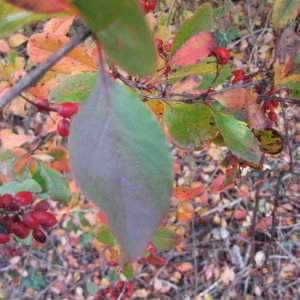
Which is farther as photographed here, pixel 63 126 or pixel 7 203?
pixel 7 203

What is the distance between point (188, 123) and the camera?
2.43 feet

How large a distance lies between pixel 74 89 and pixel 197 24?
27 cm

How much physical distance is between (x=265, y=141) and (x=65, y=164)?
0.60 metres

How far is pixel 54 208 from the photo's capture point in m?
2.65

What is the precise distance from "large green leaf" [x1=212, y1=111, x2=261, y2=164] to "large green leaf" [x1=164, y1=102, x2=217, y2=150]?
0.15 ft

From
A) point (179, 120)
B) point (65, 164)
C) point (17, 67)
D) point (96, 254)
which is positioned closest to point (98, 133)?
point (179, 120)

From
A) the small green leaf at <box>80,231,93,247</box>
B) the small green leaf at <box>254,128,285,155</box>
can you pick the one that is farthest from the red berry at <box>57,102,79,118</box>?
the small green leaf at <box>80,231,93,247</box>

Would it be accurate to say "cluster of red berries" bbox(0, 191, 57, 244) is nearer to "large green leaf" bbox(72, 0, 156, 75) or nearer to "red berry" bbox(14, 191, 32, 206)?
"red berry" bbox(14, 191, 32, 206)

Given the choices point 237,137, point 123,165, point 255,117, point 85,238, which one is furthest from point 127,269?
point 85,238

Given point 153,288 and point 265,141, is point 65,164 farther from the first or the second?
point 153,288

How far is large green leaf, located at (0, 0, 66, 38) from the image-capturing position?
1.33 ft

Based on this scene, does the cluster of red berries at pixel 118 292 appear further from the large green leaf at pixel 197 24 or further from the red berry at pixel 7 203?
the large green leaf at pixel 197 24

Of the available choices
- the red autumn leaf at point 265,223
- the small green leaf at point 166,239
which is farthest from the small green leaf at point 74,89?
the red autumn leaf at point 265,223

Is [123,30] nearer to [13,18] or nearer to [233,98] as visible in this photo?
[13,18]
